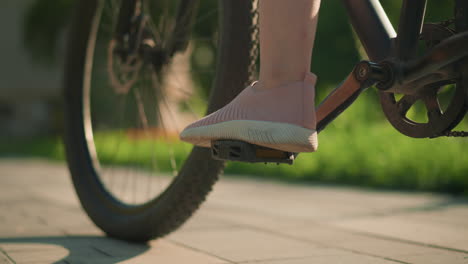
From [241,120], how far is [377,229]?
3.40 feet

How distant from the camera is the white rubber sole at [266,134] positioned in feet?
4.18

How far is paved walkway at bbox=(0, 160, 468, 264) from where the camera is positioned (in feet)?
5.60

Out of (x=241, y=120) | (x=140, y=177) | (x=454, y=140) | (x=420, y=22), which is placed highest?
(x=420, y=22)

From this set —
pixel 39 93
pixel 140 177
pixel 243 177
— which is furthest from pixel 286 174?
pixel 39 93

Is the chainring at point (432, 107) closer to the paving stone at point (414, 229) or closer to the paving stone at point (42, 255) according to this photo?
the paving stone at point (414, 229)

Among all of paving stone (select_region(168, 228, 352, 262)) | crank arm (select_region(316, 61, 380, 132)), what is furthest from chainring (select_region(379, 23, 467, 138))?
paving stone (select_region(168, 228, 352, 262))

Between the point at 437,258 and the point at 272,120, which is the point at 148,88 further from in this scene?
the point at 437,258

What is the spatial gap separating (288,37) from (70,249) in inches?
37.5

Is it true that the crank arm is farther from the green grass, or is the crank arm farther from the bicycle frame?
the green grass

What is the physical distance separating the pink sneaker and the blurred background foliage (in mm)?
471

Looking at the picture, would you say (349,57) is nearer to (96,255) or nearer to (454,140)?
(454,140)

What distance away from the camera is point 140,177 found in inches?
189

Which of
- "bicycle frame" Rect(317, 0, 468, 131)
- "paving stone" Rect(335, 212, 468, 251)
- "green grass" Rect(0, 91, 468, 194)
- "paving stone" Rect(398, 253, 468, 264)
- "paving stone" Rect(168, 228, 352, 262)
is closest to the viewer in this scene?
"bicycle frame" Rect(317, 0, 468, 131)

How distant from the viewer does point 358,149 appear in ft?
15.9
